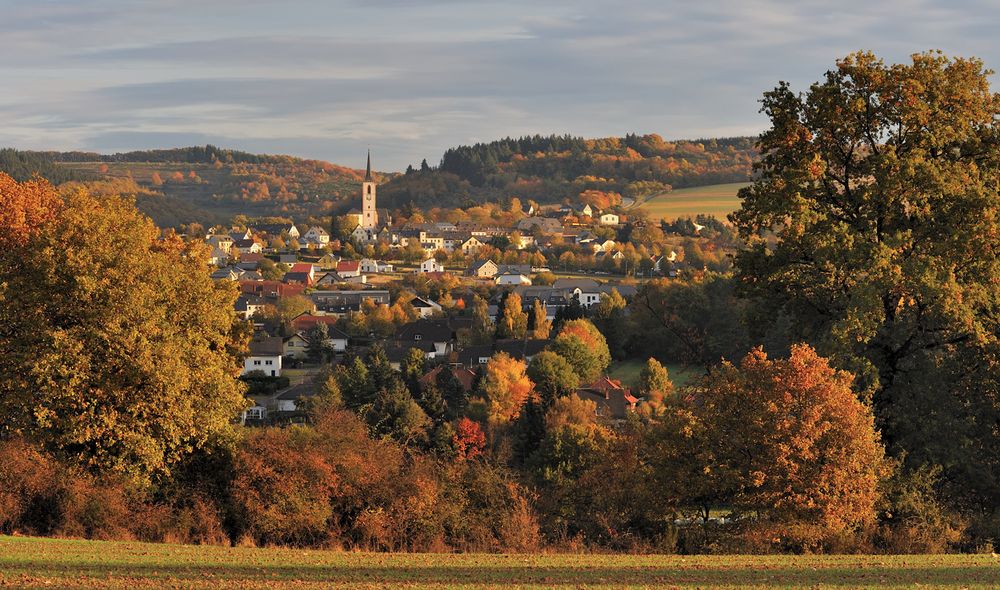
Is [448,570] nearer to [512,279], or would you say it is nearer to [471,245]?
[512,279]

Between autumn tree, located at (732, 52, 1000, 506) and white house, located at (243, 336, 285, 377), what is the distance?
49.7 meters

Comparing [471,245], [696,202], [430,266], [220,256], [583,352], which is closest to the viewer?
[583,352]

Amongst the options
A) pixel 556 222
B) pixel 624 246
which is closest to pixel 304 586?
pixel 624 246

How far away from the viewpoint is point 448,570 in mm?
12711

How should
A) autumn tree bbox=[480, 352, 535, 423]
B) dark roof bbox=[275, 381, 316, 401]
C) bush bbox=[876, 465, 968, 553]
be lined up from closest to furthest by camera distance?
bush bbox=[876, 465, 968, 553] < autumn tree bbox=[480, 352, 535, 423] < dark roof bbox=[275, 381, 316, 401]

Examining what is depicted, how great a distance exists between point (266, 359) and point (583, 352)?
63.1 ft

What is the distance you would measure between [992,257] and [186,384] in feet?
38.7

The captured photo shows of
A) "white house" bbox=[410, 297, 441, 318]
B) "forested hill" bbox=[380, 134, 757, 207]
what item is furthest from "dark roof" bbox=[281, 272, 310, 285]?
"forested hill" bbox=[380, 134, 757, 207]

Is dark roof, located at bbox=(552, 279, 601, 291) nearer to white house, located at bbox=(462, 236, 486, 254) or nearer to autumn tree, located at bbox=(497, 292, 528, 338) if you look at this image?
autumn tree, located at bbox=(497, 292, 528, 338)

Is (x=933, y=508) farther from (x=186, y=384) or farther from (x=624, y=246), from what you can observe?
(x=624, y=246)

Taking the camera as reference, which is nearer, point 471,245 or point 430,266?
point 430,266

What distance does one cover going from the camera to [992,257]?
15.6 metres

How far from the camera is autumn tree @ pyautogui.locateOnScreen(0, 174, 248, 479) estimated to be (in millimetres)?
17031

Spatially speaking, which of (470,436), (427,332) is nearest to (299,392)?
(470,436)
